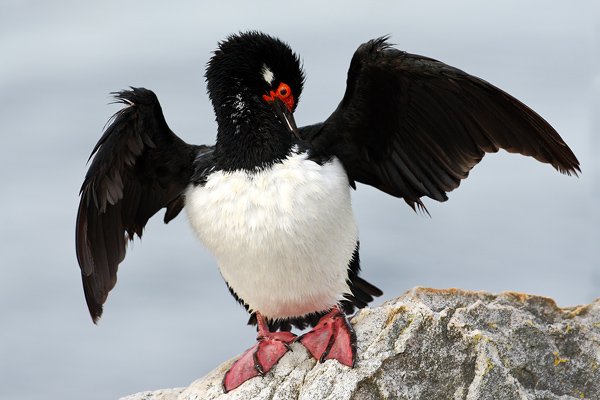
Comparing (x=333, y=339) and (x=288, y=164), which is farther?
(x=288, y=164)

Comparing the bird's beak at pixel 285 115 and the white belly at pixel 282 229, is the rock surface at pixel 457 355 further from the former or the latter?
the bird's beak at pixel 285 115

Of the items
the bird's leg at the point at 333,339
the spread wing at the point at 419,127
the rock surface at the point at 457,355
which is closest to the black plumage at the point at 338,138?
the spread wing at the point at 419,127

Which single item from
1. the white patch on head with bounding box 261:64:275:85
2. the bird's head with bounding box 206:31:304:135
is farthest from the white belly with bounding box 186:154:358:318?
the white patch on head with bounding box 261:64:275:85

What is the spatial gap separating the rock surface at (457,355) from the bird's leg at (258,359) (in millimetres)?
49

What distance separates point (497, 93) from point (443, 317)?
1374mm

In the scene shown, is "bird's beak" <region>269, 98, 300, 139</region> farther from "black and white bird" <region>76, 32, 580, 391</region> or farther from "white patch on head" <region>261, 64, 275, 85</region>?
"white patch on head" <region>261, 64, 275, 85</region>

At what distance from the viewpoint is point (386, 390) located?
482 centimetres

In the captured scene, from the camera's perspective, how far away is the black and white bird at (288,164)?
543 cm

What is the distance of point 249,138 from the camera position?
18.4 feet

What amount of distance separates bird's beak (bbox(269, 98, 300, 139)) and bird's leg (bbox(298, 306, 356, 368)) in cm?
116

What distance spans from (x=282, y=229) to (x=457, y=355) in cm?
129

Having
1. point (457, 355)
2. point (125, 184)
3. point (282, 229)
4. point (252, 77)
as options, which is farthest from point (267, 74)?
point (457, 355)

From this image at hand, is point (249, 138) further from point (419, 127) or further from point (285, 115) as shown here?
point (419, 127)

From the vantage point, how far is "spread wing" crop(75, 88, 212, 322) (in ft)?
18.3
